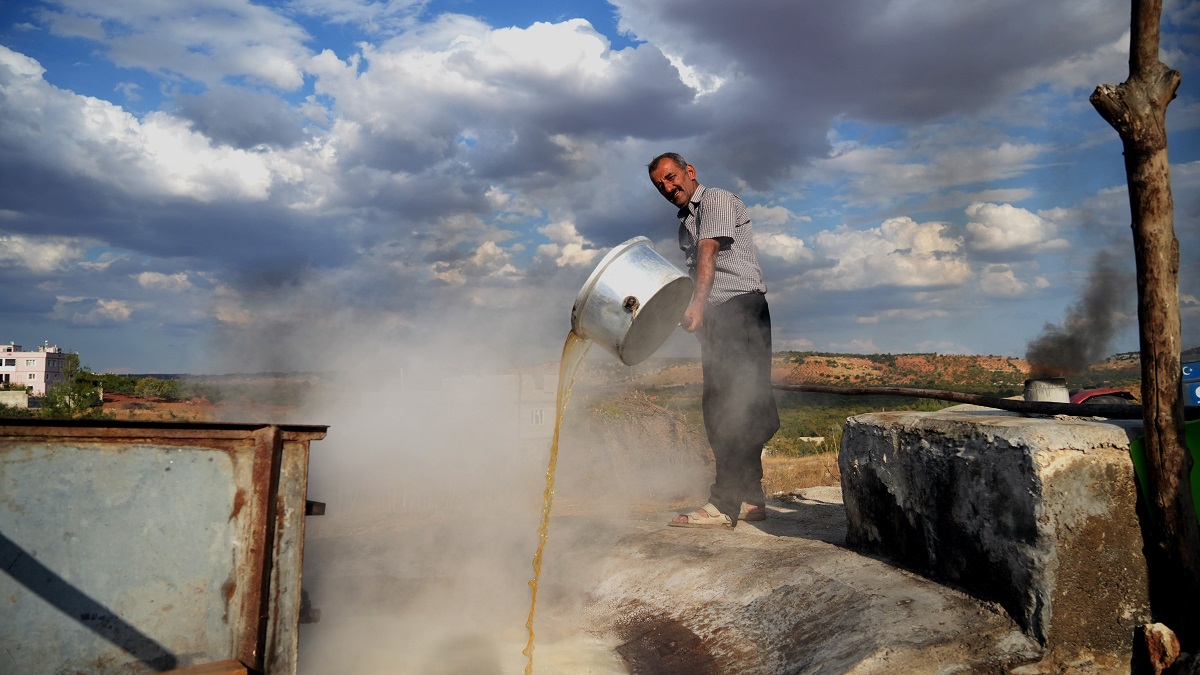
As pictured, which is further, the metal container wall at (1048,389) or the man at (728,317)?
the metal container wall at (1048,389)

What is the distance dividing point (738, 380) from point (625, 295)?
4.43ft

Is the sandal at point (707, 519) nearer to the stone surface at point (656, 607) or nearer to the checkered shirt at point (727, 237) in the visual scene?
the stone surface at point (656, 607)

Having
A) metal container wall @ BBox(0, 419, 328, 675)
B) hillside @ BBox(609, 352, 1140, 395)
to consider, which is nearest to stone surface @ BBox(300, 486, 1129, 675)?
metal container wall @ BBox(0, 419, 328, 675)

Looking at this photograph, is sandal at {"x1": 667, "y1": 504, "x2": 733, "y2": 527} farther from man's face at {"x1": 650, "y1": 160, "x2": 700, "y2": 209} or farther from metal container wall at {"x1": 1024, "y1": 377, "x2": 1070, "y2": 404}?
metal container wall at {"x1": 1024, "y1": 377, "x2": 1070, "y2": 404}

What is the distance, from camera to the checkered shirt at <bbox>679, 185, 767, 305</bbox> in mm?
4574

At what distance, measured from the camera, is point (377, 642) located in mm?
4223

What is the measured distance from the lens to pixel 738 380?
15.3ft

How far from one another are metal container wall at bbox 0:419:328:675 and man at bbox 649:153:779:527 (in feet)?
9.07

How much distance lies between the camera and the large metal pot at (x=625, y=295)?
3.66 m

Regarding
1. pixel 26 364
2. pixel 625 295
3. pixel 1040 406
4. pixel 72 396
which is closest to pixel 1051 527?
pixel 1040 406

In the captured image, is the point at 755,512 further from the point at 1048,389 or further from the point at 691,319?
the point at 1048,389

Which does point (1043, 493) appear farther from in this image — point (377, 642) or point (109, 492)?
point (377, 642)

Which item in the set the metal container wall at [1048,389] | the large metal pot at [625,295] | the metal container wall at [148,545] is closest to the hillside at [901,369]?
the metal container wall at [1048,389]

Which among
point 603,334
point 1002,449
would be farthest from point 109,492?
point 1002,449
